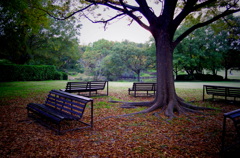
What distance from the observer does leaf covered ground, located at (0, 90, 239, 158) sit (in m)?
3.32

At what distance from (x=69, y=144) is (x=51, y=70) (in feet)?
97.7

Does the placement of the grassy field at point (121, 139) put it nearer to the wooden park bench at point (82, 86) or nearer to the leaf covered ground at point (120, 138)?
the leaf covered ground at point (120, 138)

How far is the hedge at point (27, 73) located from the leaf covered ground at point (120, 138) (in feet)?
71.7

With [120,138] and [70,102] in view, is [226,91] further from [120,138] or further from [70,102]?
[70,102]

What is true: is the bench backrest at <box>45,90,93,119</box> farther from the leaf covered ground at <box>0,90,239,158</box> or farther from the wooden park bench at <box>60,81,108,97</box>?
the wooden park bench at <box>60,81,108,97</box>

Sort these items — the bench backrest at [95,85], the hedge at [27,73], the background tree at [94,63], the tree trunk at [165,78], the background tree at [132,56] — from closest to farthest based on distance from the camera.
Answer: the tree trunk at [165,78] → the bench backrest at [95,85] → the hedge at [27,73] → the background tree at [132,56] → the background tree at [94,63]

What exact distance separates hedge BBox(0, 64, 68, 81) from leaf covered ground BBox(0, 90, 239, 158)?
71.7ft

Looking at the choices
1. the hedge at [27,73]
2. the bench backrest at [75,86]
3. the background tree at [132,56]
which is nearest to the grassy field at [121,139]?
the bench backrest at [75,86]

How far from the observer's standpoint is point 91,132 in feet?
14.9

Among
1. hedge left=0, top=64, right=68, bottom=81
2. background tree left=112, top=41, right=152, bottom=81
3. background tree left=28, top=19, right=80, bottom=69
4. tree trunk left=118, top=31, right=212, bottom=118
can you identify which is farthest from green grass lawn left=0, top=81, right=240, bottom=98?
background tree left=112, top=41, right=152, bottom=81

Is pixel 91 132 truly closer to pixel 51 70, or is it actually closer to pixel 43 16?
pixel 43 16

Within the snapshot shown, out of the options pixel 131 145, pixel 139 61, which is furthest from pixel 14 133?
pixel 139 61

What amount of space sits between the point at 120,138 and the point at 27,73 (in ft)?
88.0

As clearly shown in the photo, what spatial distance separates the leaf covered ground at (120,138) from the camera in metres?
3.32
